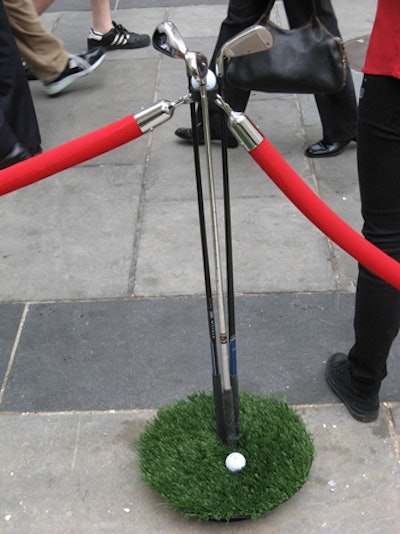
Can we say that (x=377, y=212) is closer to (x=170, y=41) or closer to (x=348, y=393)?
(x=348, y=393)

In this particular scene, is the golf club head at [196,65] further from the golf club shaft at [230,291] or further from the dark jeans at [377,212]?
the dark jeans at [377,212]

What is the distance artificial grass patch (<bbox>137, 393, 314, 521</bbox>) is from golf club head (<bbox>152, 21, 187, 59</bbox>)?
1.33 m

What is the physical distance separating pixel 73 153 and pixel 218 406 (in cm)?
99

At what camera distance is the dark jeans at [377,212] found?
2.31 metres

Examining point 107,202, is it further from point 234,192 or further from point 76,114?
point 76,114

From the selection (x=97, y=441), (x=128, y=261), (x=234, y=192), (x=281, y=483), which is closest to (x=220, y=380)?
(x=281, y=483)

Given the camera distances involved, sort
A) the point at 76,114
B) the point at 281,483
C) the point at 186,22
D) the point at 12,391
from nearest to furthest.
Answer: the point at 281,483 < the point at 12,391 < the point at 76,114 < the point at 186,22

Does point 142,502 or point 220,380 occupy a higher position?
point 220,380

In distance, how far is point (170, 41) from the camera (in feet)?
6.53

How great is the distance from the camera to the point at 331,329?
3.30 metres

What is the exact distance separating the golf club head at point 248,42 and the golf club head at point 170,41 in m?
0.11

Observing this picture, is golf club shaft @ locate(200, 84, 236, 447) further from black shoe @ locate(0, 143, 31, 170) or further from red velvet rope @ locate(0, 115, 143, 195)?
black shoe @ locate(0, 143, 31, 170)

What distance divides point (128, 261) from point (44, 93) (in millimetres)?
2371

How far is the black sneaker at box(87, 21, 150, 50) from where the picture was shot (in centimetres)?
608
